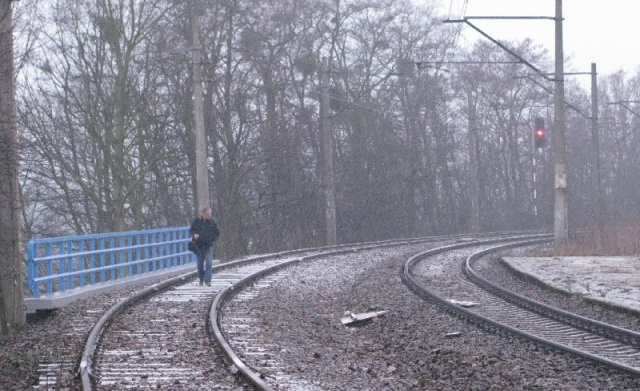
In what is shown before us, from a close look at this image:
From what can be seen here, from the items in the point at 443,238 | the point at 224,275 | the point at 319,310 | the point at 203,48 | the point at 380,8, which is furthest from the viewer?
the point at 380,8

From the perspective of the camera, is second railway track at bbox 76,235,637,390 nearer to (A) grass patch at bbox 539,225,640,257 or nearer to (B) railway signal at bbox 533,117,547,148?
(A) grass patch at bbox 539,225,640,257

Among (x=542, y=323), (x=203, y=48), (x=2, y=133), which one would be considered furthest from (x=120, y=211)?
(x=542, y=323)

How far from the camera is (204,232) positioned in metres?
19.0

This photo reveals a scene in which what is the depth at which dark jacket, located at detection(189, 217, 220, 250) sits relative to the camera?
745 inches

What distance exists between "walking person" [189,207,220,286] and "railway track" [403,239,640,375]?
3917 mm

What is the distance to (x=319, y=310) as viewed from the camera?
15.6 metres

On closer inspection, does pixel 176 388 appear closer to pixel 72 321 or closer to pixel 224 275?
pixel 72 321

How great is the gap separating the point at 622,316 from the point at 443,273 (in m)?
8.33

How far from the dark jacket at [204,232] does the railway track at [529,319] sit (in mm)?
3968

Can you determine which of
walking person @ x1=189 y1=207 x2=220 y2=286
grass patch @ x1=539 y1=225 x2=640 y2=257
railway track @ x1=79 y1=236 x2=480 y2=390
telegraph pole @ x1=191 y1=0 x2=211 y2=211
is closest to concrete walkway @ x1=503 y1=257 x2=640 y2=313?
grass patch @ x1=539 y1=225 x2=640 y2=257

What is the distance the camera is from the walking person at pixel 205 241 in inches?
738

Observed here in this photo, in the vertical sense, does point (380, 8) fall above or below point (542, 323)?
above

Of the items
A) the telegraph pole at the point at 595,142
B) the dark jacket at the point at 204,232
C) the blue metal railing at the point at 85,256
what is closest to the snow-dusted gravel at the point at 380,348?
the blue metal railing at the point at 85,256

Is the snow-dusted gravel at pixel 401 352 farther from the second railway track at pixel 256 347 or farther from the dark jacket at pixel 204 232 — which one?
the dark jacket at pixel 204 232
